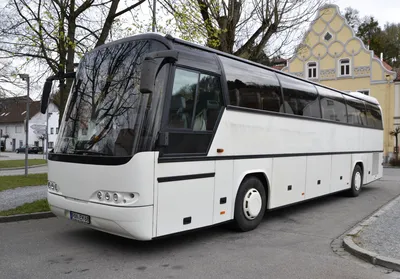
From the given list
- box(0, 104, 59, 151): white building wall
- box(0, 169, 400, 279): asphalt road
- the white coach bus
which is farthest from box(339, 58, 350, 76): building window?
box(0, 104, 59, 151): white building wall

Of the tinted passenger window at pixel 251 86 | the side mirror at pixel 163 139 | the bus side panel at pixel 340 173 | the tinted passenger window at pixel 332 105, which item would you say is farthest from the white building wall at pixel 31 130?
the side mirror at pixel 163 139

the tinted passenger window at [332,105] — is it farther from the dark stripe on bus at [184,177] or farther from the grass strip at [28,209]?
the grass strip at [28,209]

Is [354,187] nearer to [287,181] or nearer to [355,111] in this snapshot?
[355,111]

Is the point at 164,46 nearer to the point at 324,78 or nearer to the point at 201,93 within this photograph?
the point at 201,93

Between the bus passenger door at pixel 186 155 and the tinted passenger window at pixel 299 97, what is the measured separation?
2.61 metres

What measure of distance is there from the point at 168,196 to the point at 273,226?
3339mm

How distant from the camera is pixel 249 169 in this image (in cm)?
722

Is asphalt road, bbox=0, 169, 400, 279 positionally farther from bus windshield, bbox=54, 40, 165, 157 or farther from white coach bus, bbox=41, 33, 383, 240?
bus windshield, bbox=54, 40, 165, 157

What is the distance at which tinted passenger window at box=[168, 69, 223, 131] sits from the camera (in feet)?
18.8

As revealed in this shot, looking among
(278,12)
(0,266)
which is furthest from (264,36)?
(0,266)

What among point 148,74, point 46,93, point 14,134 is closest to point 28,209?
point 46,93

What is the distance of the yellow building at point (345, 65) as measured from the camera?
113ft

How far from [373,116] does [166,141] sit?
11435 mm

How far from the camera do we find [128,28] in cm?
1183
